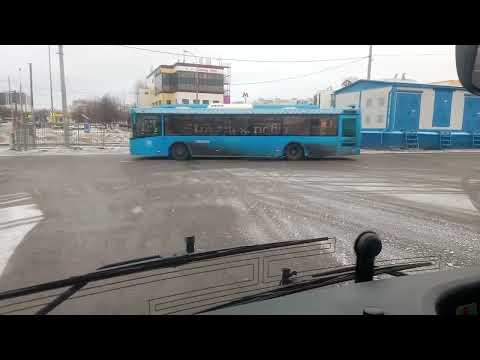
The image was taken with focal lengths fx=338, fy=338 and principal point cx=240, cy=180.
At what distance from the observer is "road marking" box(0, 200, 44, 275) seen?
479 cm

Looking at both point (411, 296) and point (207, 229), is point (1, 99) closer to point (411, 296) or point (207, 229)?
point (207, 229)

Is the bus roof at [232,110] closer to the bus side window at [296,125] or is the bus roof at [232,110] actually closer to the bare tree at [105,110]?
the bus side window at [296,125]

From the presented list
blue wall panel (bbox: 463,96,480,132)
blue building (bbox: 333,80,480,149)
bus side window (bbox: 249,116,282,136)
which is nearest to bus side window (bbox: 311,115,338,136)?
bus side window (bbox: 249,116,282,136)

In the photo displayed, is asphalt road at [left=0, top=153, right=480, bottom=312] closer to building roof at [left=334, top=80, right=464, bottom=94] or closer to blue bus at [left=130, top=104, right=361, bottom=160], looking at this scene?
blue bus at [left=130, top=104, right=361, bottom=160]

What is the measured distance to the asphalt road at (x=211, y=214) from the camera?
476 centimetres

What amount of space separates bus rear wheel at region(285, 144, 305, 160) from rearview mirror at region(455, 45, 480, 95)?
16377 mm

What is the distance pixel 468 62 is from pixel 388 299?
1.31 m

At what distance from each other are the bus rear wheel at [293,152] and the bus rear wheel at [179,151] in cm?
538

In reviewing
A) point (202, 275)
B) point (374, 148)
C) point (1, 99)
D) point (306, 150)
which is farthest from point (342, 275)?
point (1, 99)

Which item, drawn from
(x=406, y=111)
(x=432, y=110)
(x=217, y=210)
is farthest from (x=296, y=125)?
(x=432, y=110)

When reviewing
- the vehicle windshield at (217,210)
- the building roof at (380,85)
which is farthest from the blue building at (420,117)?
the vehicle windshield at (217,210)

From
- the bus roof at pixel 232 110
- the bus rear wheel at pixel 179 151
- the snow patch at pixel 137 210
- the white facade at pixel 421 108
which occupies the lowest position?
the snow patch at pixel 137 210

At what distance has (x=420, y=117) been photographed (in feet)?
94.7

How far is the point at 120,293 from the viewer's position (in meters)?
3.43
